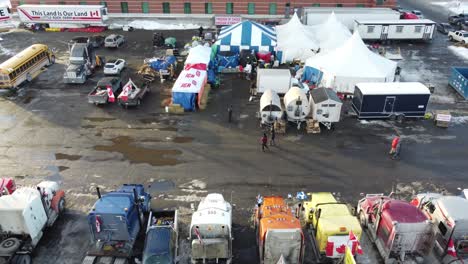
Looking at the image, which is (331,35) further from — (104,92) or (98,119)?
(98,119)

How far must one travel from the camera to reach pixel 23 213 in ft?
52.0

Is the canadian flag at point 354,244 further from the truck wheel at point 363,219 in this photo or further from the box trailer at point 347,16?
the box trailer at point 347,16

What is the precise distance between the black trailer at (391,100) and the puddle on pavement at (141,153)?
541 inches

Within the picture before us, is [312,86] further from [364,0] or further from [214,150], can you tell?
[364,0]

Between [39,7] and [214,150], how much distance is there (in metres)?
38.1

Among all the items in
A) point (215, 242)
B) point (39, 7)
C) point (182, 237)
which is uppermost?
point (39, 7)

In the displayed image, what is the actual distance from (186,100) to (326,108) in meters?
10.3

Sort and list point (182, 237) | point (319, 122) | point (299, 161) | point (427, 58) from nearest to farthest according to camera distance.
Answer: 1. point (182, 237)
2. point (299, 161)
3. point (319, 122)
4. point (427, 58)

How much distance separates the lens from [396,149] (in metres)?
23.5

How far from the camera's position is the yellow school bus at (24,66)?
105ft

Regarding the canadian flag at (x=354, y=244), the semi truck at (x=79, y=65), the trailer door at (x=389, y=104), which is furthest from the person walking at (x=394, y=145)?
the semi truck at (x=79, y=65)

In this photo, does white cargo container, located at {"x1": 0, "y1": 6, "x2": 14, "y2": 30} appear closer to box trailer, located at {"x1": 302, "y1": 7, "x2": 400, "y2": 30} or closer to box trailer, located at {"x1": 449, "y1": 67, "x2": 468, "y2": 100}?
box trailer, located at {"x1": 302, "y1": 7, "x2": 400, "y2": 30}

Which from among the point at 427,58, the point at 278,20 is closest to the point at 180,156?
the point at 427,58

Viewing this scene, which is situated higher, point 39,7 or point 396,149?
point 39,7
